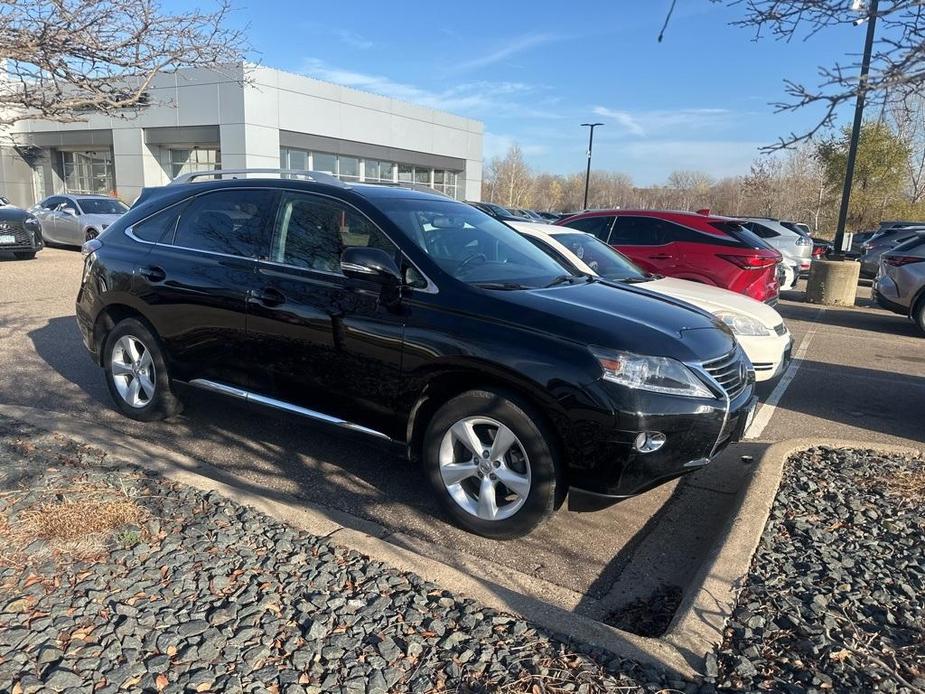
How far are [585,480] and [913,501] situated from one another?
6.70ft

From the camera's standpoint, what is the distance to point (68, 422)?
4.68 metres

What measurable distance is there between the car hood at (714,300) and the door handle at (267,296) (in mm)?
3492

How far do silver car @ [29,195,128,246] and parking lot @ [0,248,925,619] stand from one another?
10952 mm

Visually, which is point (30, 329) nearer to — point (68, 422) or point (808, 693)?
point (68, 422)

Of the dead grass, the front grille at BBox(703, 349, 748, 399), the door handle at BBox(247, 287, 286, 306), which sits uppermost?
the door handle at BBox(247, 287, 286, 306)

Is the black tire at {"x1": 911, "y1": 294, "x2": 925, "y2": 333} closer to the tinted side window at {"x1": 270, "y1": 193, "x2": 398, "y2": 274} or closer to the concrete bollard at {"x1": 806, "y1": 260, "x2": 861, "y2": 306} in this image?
the concrete bollard at {"x1": 806, "y1": 260, "x2": 861, "y2": 306}

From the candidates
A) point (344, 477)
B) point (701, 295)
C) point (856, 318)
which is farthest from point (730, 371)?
point (856, 318)

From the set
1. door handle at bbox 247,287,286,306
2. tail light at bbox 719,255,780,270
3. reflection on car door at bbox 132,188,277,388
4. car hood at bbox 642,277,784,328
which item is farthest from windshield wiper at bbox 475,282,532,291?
tail light at bbox 719,255,780,270

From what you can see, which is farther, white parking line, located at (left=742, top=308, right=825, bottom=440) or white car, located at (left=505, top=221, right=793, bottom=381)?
white car, located at (left=505, top=221, right=793, bottom=381)

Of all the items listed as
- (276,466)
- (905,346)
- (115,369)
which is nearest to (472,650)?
(276,466)

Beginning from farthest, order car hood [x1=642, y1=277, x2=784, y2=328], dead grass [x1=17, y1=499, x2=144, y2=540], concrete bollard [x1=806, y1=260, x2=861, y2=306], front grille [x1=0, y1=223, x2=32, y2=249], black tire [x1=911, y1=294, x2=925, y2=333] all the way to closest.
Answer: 1. front grille [x1=0, y1=223, x2=32, y2=249]
2. concrete bollard [x1=806, y1=260, x2=861, y2=306]
3. black tire [x1=911, y1=294, x2=925, y2=333]
4. car hood [x1=642, y1=277, x2=784, y2=328]
5. dead grass [x1=17, y1=499, x2=144, y2=540]

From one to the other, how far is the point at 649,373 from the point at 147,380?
3710mm

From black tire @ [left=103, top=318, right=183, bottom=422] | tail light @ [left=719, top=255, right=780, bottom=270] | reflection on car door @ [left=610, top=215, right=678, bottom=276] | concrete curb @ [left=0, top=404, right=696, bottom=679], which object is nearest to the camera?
concrete curb @ [left=0, top=404, right=696, bottom=679]

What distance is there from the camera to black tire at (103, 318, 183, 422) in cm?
494
